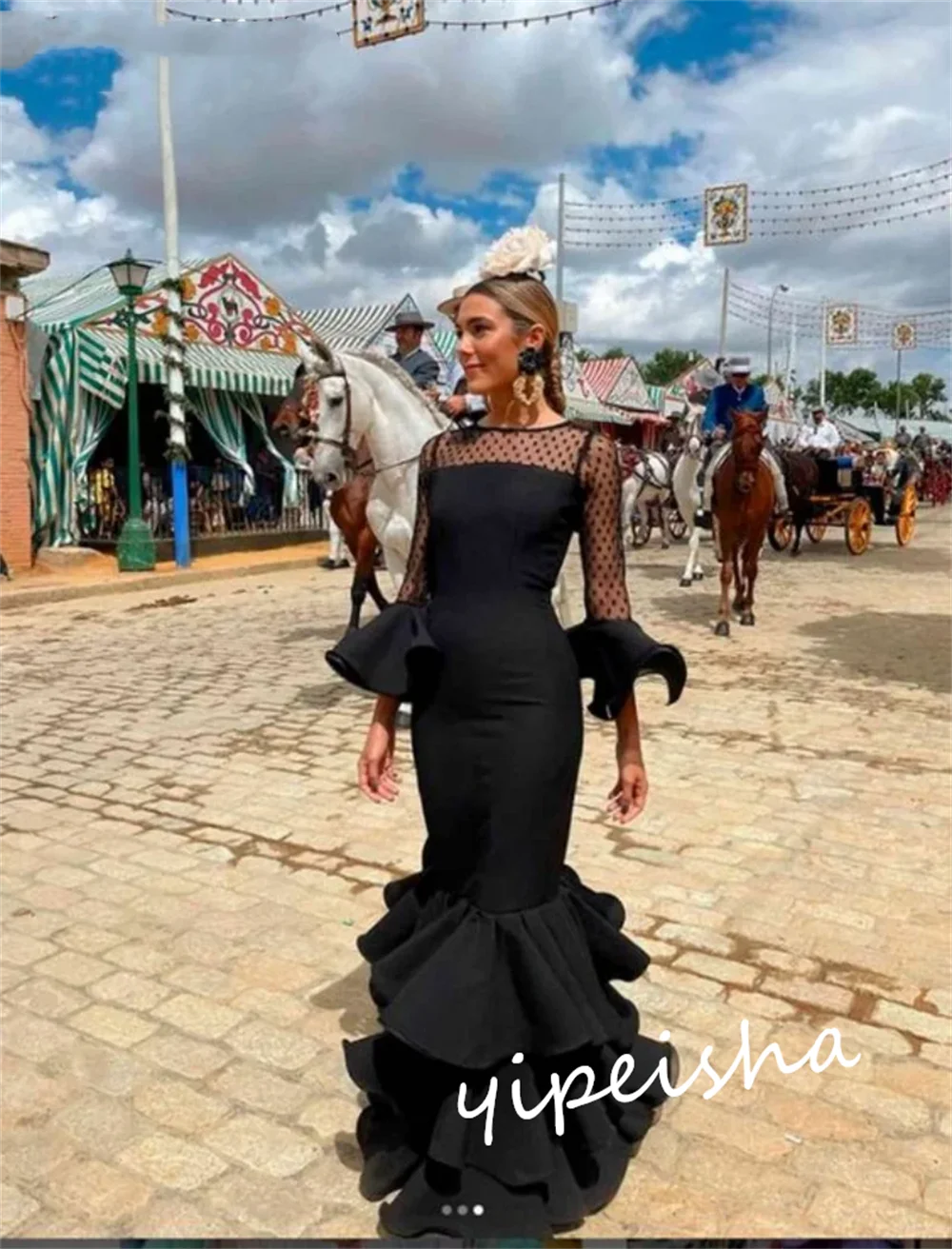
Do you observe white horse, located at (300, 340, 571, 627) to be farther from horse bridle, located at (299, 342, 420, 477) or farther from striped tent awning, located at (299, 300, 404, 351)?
striped tent awning, located at (299, 300, 404, 351)

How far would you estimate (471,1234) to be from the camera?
2283 mm

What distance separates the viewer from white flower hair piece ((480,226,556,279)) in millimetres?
2484

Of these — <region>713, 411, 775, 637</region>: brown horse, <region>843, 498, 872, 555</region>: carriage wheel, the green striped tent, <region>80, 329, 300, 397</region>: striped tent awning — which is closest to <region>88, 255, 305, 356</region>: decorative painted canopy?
<region>80, 329, 300, 397</region>: striped tent awning

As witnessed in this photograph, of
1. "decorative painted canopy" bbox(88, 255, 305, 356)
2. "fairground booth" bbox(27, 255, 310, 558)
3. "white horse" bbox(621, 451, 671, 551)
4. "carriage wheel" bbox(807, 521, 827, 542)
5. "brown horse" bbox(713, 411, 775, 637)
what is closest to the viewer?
"brown horse" bbox(713, 411, 775, 637)

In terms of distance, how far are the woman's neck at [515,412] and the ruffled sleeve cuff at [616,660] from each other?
1.53 ft

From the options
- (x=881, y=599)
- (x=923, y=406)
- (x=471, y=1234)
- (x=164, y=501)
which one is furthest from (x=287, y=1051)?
(x=923, y=406)

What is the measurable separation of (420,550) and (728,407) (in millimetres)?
8925

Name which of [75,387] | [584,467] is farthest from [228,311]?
[584,467]

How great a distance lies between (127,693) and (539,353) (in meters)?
6.29

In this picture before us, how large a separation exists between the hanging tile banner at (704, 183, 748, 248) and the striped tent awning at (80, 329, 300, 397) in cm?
812

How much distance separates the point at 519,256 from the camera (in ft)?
8.23

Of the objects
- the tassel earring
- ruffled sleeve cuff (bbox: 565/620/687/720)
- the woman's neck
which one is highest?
the tassel earring

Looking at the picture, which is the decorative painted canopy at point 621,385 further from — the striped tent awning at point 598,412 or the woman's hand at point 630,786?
the woman's hand at point 630,786

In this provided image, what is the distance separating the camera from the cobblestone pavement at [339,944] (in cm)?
250
